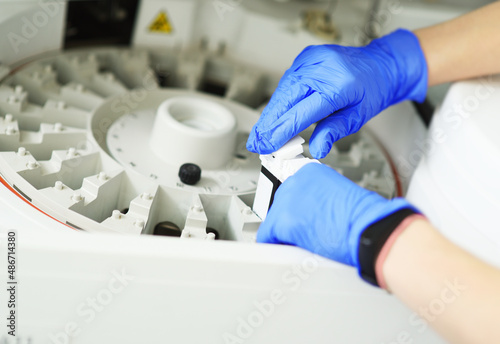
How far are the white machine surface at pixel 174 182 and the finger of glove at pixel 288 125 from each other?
7.8 inches

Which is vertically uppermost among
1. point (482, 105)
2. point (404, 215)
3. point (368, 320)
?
point (482, 105)

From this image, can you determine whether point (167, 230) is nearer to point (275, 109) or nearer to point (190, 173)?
point (190, 173)

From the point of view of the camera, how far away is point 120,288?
105cm

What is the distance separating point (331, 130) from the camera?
150cm

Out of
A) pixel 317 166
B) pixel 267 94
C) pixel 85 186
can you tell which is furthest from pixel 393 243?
pixel 267 94

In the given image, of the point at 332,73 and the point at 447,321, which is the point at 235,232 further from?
the point at 447,321

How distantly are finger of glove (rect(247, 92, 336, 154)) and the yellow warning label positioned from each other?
101 centimetres

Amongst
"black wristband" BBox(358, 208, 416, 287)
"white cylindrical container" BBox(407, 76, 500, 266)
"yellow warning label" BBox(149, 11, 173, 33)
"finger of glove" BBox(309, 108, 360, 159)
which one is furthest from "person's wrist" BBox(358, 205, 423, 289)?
"yellow warning label" BBox(149, 11, 173, 33)

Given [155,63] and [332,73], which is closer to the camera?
[332,73]

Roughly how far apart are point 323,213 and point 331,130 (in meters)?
0.37

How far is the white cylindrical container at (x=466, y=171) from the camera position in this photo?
130cm

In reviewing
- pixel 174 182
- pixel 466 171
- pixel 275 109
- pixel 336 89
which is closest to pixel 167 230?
pixel 174 182

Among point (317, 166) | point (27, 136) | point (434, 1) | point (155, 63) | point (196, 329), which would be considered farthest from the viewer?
point (434, 1)

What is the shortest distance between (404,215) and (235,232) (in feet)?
1.92
